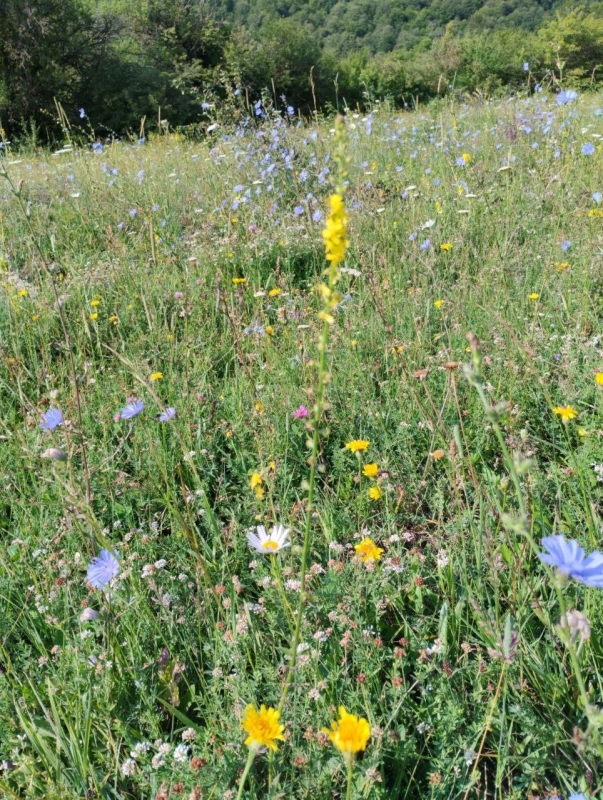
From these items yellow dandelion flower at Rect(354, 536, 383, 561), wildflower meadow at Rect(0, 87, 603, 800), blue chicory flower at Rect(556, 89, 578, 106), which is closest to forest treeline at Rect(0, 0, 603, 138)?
blue chicory flower at Rect(556, 89, 578, 106)

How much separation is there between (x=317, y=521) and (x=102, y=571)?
1.91ft

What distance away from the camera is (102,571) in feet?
4.00

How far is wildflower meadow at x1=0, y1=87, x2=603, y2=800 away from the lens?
996 mm

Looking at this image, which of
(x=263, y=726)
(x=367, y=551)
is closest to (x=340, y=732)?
(x=263, y=726)

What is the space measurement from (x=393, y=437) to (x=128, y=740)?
42.2 inches

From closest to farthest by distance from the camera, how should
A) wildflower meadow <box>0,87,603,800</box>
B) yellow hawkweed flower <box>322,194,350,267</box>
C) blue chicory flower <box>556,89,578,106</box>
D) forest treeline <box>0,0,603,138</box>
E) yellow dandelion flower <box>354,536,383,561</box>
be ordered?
yellow hawkweed flower <box>322,194,350,267</box>
wildflower meadow <box>0,87,603,800</box>
yellow dandelion flower <box>354,536,383,561</box>
blue chicory flower <box>556,89,578,106</box>
forest treeline <box>0,0,603,138</box>

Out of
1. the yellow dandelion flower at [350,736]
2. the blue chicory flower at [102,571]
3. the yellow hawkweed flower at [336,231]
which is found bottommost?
the blue chicory flower at [102,571]

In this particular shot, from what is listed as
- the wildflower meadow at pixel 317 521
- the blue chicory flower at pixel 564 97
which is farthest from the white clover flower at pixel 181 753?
the blue chicory flower at pixel 564 97

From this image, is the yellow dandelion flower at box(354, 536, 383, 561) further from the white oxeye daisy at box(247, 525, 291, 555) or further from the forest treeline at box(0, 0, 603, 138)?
the forest treeline at box(0, 0, 603, 138)

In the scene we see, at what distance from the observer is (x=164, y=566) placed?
1.49 metres

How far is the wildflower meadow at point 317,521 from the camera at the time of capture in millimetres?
996

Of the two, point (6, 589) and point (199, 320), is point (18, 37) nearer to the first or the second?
point (199, 320)

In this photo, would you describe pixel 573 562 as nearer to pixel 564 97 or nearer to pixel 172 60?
pixel 564 97

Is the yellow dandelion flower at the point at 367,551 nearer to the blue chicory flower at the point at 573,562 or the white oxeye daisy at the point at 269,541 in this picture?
the white oxeye daisy at the point at 269,541
